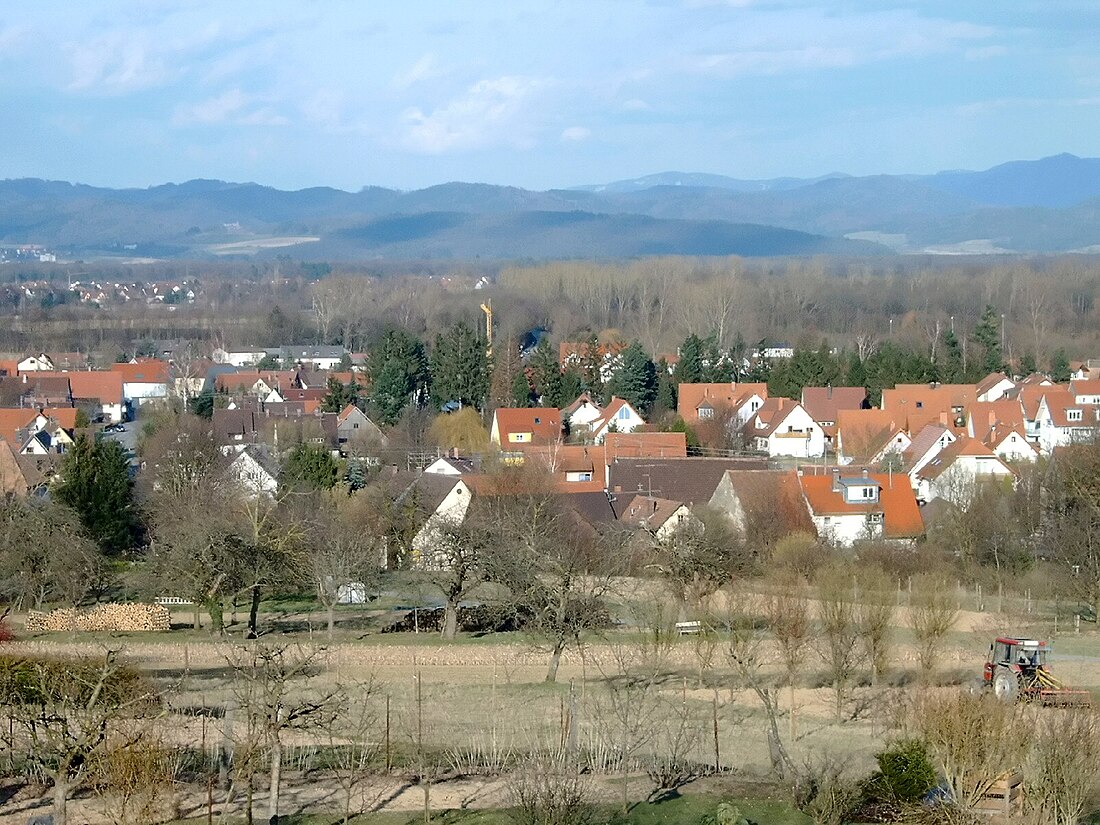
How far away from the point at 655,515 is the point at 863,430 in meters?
16.0

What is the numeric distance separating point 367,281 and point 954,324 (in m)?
60.2

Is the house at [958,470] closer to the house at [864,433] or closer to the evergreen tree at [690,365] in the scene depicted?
the house at [864,433]

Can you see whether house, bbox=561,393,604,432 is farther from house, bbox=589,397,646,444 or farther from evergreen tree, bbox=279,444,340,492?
evergreen tree, bbox=279,444,340,492

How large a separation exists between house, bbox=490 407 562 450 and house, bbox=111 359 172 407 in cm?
2330

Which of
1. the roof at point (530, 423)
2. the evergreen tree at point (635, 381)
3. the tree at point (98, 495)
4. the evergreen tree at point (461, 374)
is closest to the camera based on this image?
the tree at point (98, 495)

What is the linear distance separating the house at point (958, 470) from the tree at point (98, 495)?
18.1 metres

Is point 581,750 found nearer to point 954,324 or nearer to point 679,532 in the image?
point 679,532

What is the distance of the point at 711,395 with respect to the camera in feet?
172

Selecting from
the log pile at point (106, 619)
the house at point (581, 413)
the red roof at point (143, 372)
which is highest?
the red roof at point (143, 372)

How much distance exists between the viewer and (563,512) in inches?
1176

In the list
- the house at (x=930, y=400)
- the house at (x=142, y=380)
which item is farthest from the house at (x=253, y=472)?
the house at (x=142, y=380)

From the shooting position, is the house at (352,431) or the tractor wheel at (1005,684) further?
the house at (352,431)

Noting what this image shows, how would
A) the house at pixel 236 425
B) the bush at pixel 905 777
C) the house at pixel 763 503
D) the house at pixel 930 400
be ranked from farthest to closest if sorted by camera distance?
the house at pixel 930 400 → the house at pixel 236 425 → the house at pixel 763 503 → the bush at pixel 905 777

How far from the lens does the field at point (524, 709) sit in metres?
12.9
